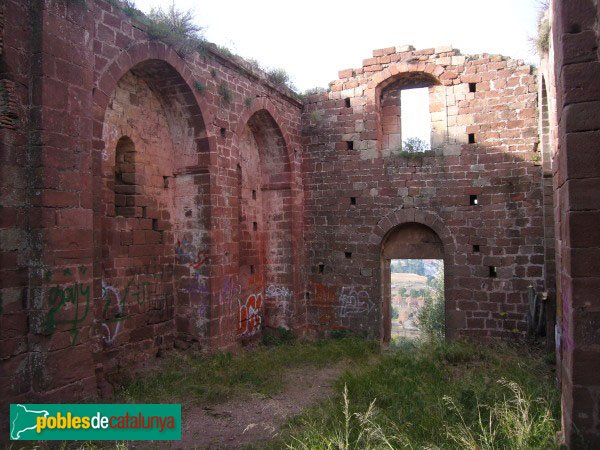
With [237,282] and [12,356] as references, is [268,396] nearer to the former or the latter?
[237,282]

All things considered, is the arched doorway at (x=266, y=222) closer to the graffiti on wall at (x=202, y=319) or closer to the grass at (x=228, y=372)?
the grass at (x=228, y=372)

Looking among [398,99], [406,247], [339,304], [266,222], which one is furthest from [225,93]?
[339,304]

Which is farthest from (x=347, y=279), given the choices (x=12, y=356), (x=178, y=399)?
(x=12, y=356)

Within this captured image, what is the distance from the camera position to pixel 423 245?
10.5m

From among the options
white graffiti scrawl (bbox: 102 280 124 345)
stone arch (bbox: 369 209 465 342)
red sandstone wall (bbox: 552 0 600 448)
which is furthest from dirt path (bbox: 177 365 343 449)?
stone arch (bbox: 369 209 465 342)

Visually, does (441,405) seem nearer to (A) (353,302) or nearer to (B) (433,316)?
A: (A) (353,302)

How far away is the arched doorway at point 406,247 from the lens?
10.4 metres

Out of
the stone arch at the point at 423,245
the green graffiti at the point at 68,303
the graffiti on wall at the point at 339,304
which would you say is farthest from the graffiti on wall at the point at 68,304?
the stone arch at the point at 423,245

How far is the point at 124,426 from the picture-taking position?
519 cm

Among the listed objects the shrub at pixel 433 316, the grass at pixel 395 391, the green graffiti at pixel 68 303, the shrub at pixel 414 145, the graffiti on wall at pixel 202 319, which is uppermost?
the shrub at pixel 414 145

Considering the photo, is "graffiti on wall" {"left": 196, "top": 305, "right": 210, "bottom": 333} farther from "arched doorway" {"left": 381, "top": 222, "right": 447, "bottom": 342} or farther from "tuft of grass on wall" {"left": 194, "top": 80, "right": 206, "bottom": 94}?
"arched doorway" {"left": 381, "top": 222, "right": 447, "bottom": 342}

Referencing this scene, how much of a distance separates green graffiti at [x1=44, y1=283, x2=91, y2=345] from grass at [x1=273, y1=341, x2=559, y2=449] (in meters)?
2.57

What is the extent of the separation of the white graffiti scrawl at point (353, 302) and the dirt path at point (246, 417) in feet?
10.1

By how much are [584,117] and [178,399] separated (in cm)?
568
